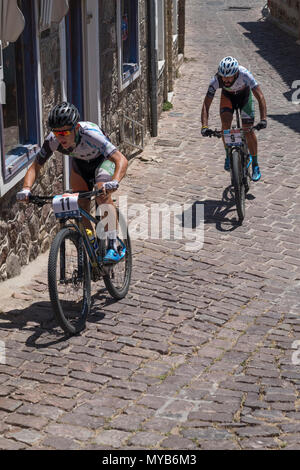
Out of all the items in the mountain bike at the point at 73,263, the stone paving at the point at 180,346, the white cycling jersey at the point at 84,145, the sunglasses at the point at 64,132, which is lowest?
the stone paving at the point at 180,346

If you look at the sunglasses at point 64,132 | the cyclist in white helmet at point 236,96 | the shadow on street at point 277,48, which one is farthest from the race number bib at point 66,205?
the shadow on street at point 277,48

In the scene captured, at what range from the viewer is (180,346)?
279 inches

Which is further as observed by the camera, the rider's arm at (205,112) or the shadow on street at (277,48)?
the shadow on street at (277,48)

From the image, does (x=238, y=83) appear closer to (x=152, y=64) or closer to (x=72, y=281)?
(x=152, y=64)

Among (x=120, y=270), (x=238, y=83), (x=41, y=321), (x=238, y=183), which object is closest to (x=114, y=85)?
(x=238, y=83)

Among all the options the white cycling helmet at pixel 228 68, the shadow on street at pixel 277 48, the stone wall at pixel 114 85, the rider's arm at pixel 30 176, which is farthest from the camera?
the shadow on street at pixel 277 48

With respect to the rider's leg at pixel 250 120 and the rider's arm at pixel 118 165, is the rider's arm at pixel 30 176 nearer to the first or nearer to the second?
the rider's arm at pixel 118 165

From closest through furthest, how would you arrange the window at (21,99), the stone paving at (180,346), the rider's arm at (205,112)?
the stone paving at (180,346), the window at (21,99), the rider's arm at (205,112)

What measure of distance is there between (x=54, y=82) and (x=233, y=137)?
2.38 meters

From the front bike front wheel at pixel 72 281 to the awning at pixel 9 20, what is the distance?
1.84 meters

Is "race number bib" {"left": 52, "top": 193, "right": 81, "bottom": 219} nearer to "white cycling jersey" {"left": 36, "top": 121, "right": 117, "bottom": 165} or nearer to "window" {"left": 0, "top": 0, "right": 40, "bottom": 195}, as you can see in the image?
"white cycling jersey" {"left": 36, "top": 121, "right": 117, "bottom": 165}

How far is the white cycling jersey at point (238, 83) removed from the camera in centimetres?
1096

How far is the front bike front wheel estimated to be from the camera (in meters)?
6.85

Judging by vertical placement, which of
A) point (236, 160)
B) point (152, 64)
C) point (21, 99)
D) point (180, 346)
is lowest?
point (180, 346)
